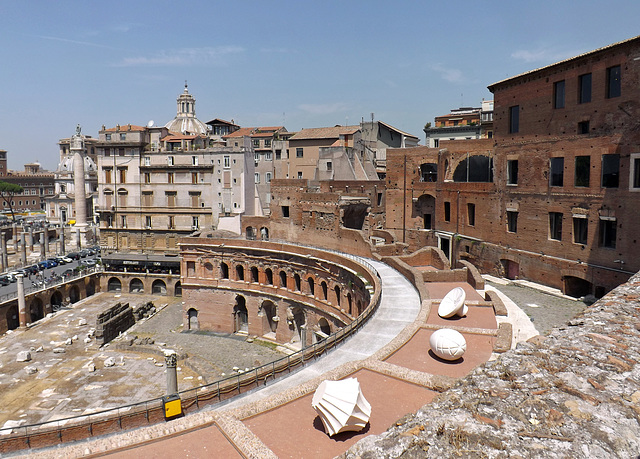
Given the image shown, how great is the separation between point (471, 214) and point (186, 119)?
6324 cm

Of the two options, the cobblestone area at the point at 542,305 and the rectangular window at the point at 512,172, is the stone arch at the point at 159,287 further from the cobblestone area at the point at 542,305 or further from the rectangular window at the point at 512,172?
the rectangular window at the point at 512,172

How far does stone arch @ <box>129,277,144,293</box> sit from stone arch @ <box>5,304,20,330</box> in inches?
504

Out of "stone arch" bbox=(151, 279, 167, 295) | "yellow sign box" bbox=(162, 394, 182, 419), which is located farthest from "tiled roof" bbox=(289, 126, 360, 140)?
"yellow sign box" bbox=(162, 394, 182, 419)

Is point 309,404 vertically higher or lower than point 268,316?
higher

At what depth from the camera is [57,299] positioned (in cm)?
4800

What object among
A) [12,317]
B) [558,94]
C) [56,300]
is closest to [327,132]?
[558,94]

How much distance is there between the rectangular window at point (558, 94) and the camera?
2483 centimetres

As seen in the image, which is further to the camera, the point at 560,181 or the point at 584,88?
the point at 560,181

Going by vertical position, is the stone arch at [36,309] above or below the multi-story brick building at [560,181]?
below

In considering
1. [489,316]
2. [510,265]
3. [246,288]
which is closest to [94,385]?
[246,288]

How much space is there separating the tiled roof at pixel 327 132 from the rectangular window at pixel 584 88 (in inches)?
1130

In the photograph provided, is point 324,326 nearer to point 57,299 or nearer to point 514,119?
point 514,119

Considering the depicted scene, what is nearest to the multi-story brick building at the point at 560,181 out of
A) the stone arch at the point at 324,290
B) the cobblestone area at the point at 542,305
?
the cobblestone area at the point at 542,305

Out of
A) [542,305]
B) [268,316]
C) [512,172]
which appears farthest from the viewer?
[268,316]
